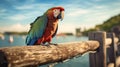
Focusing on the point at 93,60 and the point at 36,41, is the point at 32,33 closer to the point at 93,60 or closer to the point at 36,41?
the point at 36,41

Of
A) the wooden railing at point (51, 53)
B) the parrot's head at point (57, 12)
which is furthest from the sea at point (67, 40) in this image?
the parrot's head at point (57, 12)

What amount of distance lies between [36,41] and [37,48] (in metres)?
0.76

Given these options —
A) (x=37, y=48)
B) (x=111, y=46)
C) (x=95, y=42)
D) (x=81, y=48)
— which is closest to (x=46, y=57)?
(x=37, y=48)

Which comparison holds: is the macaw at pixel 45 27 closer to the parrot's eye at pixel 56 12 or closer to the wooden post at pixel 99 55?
the parrot's eye at pixel 56 12

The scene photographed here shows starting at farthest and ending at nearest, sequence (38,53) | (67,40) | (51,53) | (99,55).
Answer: (67,40) < (99,55) < (51,53) < (38,53)

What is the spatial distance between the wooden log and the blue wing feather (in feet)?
1.31

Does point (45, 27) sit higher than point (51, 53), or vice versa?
point (45, 27)

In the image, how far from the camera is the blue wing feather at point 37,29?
7.03 feet

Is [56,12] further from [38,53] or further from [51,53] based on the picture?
[38,53]

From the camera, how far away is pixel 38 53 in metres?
1.41

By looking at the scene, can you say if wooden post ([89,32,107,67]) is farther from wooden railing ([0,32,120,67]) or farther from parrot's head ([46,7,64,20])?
parrot's head ([46,7,64,20])

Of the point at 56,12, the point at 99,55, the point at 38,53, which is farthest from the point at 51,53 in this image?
the point at 99,55

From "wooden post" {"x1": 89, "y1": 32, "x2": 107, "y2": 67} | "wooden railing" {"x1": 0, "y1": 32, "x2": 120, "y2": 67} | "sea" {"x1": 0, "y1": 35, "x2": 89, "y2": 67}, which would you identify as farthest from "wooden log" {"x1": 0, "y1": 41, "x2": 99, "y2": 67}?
"wooden post" {"x1": 89, "y1": 32, "x2": 107, "y2": 67}

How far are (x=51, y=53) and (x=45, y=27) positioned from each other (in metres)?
0.69
